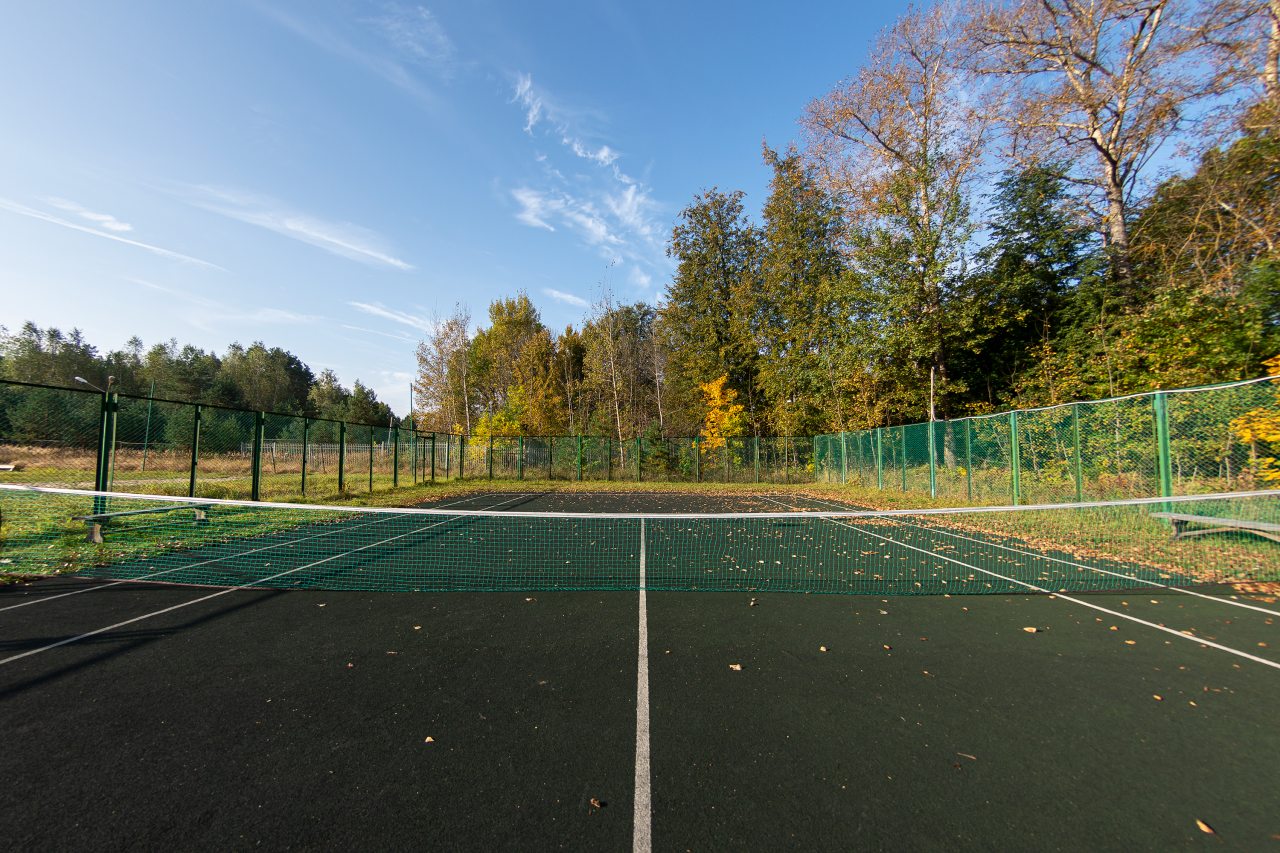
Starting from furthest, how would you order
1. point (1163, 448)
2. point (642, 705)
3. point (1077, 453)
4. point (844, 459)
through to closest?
1. point (844, 459)
2. point (1077, 453)
3. point (1163, 448)
4. point (642, 705)

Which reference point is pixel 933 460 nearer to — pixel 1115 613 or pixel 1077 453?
pixel 1077 453

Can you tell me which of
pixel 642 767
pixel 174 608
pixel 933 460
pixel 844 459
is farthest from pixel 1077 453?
pixel 174 608

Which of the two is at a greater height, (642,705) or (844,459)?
(844,459)

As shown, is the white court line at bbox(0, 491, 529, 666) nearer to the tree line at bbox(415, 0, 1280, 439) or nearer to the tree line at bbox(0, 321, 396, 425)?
the tree line at bbox(415, 0, 1280, 439)

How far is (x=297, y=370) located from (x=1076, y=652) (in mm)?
115199

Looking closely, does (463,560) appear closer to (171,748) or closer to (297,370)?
(171,748)

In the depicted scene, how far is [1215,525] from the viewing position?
8.62m

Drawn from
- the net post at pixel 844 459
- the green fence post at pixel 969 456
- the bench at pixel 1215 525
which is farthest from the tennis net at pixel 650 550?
the net post at pixel 844 459

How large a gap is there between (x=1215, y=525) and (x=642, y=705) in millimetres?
10883

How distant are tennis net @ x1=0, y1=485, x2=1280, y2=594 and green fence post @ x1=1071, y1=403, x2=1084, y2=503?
656 millimetres

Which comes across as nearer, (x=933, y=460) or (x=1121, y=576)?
(x=1121, y=576)

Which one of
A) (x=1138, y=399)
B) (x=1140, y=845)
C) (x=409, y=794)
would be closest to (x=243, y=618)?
(x=409, y=794)

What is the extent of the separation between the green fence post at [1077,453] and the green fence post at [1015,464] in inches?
63.4

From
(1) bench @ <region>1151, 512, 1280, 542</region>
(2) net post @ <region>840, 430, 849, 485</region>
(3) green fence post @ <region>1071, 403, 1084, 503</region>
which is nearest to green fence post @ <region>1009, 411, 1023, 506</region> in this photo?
(3) green fence post @ <region>1071, 403, 1084, 503</region>
